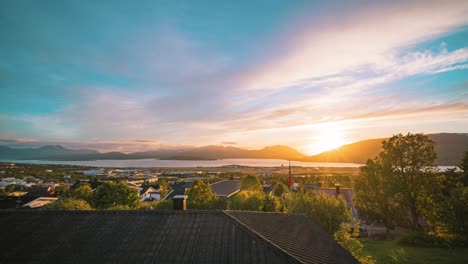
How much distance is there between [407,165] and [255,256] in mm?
31986

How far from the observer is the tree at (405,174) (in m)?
30.3

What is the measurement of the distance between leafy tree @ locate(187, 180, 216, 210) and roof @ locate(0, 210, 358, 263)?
1989 centimetres

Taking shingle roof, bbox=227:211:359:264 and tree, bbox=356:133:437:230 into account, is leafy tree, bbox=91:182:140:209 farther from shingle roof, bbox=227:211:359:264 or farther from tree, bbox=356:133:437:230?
tree, bbox=356:133:437:230

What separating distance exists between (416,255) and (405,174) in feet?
37.2

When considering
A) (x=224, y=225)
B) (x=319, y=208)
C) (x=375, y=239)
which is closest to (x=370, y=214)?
(x=375, y=239)

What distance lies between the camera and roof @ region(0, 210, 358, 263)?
29.4 ft

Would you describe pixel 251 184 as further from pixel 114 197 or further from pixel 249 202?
pixel 114 197

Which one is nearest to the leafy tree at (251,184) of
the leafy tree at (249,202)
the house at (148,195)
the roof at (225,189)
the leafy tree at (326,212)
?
the roof at (225,189)

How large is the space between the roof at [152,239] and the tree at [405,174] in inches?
986

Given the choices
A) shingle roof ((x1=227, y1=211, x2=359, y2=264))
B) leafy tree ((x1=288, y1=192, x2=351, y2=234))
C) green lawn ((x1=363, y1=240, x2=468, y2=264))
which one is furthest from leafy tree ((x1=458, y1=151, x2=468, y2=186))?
shingle roof ((x1=227, y1=211, x2=359, y2=264))

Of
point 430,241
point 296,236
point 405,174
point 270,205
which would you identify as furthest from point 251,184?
point 296,236

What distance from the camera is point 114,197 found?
34281 mm

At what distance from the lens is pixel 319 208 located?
21.0 meters

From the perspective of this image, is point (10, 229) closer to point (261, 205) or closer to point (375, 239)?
point (261, 205)
